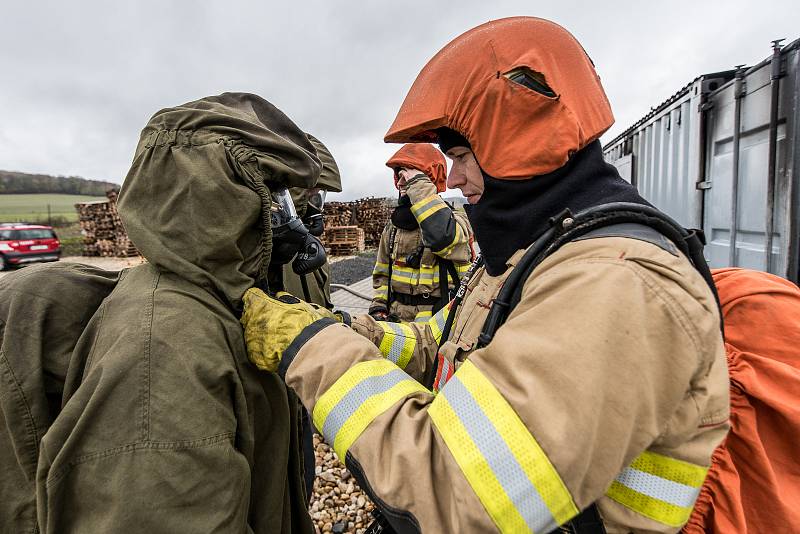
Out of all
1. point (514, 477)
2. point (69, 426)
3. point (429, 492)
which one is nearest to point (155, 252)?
point (69, 426)

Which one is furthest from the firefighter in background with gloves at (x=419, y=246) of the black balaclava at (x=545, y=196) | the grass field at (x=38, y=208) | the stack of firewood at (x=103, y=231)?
the grass field at (x=38, y=208)

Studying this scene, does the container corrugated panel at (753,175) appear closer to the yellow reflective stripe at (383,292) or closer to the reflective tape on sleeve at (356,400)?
the reflective tape on sleeve at (356,400)

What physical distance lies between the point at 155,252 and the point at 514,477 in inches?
47.9

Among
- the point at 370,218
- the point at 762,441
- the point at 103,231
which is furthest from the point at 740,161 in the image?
the point at 103,231

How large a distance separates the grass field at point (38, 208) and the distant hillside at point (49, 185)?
1290 millimetres

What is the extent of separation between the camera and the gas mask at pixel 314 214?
3.30 meters

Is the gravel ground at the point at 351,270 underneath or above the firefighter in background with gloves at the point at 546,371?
underneath

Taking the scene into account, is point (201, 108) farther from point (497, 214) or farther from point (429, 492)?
point (429, 492)

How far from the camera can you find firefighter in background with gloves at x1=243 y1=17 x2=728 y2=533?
30.9 inches

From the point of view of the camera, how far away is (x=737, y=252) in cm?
322

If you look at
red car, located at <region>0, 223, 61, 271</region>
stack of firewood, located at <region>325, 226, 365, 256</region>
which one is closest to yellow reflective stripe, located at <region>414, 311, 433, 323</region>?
stack of firewood, located at <region>325, 226, 365, 256</region>

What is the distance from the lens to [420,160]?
4.26 m

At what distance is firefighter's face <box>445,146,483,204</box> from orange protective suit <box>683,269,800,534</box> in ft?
2.71

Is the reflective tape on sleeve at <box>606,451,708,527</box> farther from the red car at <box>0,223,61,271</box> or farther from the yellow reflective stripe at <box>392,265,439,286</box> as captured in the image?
the red car at <box>0,223,61,271</box>
